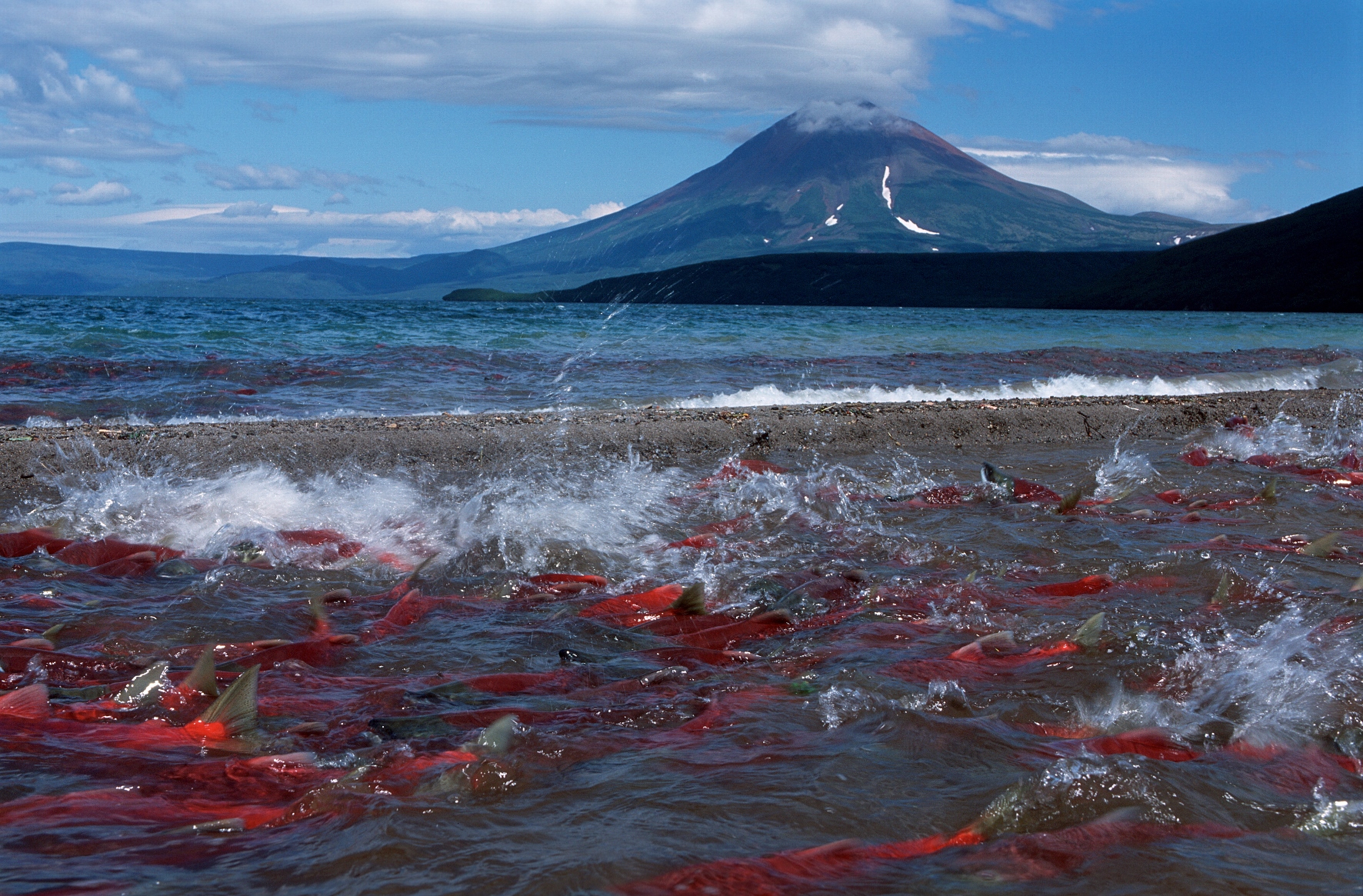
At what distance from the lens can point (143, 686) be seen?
2.37 metres

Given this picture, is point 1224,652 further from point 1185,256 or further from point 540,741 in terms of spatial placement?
point 1185,256

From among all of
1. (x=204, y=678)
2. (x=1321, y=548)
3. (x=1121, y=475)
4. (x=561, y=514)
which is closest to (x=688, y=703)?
(x=204, y=678)

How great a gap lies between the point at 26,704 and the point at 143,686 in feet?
0.77

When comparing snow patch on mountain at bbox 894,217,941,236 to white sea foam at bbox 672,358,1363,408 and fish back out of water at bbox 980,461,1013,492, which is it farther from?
fish back out of water at bbox 980,461,1013,492

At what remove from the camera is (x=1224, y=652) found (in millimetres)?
2691

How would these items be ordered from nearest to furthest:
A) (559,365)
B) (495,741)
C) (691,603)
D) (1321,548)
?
1. (495,741)
2. (691,603)
3. (1321,548)
4. (559,365)

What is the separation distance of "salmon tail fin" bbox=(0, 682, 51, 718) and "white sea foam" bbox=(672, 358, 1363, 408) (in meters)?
6.45

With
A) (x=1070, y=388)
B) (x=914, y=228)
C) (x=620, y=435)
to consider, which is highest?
(x=914, y=228)

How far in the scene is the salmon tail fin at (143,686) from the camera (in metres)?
2.33

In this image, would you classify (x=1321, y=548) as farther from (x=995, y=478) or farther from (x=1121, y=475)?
(x=1121, y=475)

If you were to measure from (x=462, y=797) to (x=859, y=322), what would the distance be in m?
23.4

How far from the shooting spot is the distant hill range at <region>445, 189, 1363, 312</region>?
55562 millimetres

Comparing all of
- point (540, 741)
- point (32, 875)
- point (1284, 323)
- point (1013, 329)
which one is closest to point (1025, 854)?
point (540, 741)

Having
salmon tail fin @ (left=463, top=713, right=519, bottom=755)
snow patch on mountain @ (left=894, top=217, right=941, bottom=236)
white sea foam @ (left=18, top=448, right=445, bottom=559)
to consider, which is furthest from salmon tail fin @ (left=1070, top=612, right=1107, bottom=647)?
snow patch on mountain @ (left=894, top=217, right=941, bottom=236)
